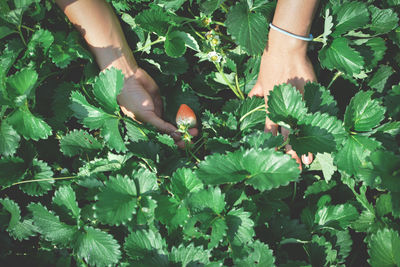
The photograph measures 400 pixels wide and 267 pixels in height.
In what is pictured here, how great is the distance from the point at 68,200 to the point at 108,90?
387mm

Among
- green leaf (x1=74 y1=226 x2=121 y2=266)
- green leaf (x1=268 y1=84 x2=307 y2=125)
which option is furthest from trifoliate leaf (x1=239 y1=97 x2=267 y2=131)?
green leaf (x1=74 y1=226 x2=121 y2=266)

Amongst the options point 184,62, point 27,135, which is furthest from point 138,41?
point 27,135

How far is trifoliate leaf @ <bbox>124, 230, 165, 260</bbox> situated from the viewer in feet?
3.33

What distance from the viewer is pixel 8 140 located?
44.6 inches

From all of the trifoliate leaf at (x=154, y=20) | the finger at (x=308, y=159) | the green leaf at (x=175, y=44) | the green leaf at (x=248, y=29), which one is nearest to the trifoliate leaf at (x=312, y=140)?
the finger at (x=308, y=159)

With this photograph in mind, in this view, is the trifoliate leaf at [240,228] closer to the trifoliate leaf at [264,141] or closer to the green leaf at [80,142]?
the trifoliate leaf at [264,141]

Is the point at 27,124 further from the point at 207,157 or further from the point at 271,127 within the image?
the point at 271,127

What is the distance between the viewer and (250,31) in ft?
3.70

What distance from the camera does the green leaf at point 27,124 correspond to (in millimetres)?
1097

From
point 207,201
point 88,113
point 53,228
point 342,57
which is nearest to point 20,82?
point 88,113

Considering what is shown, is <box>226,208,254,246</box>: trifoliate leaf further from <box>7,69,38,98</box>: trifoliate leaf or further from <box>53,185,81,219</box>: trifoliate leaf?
<box>7,69,38,98</box>: trifoliate leaf

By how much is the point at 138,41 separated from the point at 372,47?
96 centimetres

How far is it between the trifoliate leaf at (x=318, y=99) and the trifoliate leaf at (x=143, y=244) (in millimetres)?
650

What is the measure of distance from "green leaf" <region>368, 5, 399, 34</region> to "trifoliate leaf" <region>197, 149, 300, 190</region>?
699 millimetres
